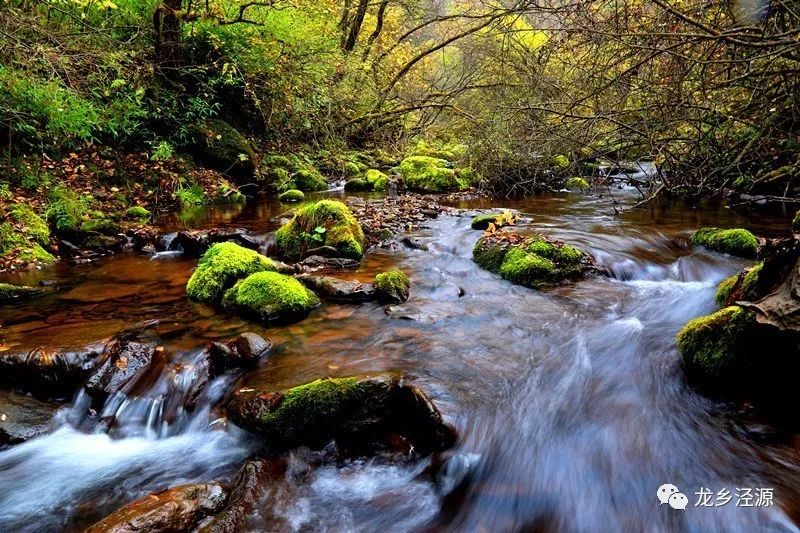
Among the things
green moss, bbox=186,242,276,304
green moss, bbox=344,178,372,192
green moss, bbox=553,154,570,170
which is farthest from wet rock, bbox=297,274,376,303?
green moss, bbox=344,178,372,192

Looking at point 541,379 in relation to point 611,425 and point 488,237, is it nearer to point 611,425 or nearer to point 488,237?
point 611,425

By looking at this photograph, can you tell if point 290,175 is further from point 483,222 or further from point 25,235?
point 25,235

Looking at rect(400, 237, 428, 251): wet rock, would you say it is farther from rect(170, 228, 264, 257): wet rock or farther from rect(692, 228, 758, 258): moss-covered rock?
rect(692, 228, 758, 258): moss-covered rock

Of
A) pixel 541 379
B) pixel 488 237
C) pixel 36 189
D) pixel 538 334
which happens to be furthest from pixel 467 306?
pixel 36 189

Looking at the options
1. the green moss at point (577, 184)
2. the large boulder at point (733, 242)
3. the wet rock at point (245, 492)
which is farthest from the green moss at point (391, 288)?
the green moss at point (577, 184)

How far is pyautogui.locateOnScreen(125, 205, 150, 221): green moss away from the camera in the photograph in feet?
27.4

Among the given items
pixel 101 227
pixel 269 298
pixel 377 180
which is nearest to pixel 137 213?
pixel 101 227

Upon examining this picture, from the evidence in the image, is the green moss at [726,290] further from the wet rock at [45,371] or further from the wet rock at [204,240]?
the wet rock at [204,240]

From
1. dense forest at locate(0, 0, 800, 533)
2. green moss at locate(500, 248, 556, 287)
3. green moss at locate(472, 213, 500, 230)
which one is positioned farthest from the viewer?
green moss at locate(472, 213, 500, 230)

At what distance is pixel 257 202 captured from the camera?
1079 cm

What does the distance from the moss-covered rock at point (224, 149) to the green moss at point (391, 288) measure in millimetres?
7448

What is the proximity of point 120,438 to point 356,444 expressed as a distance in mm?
1655

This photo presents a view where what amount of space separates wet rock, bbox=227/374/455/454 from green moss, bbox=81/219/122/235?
5705 mm

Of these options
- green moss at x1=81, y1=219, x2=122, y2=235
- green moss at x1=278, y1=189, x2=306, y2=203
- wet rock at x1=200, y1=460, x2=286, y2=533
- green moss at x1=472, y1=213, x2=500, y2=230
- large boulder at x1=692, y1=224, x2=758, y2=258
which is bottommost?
wet rock at x1=200, y1=460, x2=286, y2=533
